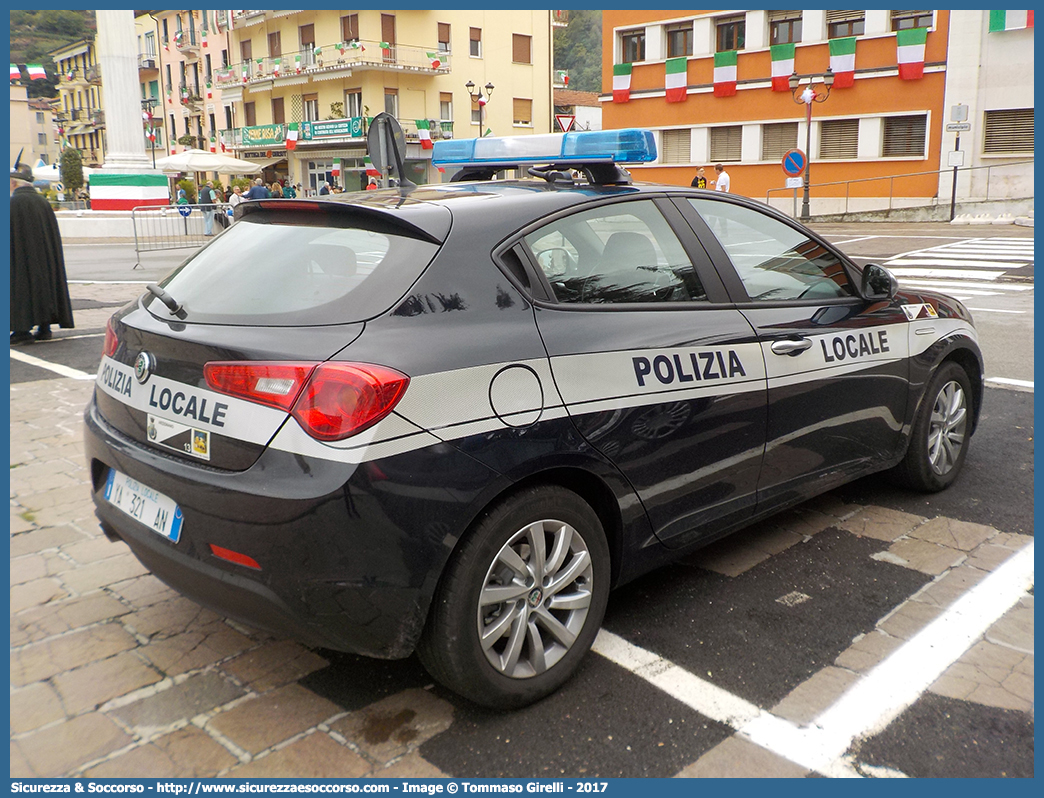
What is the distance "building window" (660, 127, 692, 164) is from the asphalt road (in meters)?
35.6

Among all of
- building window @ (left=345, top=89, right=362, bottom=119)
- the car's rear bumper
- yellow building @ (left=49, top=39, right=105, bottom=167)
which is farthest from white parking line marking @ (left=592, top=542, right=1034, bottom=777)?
yellow building @ (left=49, top=39, right=105, bottom=167)

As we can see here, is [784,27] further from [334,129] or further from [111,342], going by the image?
[111,342]

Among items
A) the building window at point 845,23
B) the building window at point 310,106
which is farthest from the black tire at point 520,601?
the building window at point 310,106

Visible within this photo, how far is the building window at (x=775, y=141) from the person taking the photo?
1406 inches

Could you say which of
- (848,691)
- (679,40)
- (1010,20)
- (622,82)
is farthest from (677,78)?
(848,691)

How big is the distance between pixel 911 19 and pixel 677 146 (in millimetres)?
9873

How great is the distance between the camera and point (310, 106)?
53219mm

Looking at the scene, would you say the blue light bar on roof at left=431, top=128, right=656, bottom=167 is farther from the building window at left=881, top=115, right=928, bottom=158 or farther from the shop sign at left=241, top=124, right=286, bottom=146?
the shop sign at left=241, top=124, right=286, bottom=146

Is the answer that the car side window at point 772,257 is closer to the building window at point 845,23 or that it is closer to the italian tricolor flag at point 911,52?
the italian tricolor flag at point 911,52

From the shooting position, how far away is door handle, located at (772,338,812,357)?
362 cm

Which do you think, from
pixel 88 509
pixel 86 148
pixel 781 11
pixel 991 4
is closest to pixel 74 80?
pixel 86 148

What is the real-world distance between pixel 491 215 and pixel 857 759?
1928mm

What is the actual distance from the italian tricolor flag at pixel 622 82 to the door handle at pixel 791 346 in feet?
127
